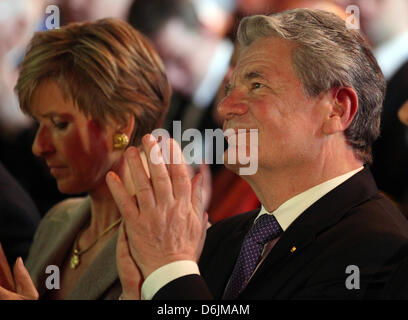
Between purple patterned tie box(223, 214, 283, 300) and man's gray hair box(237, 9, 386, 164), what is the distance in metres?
0.24

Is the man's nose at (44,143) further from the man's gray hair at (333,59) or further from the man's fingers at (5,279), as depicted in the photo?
the man's gray hair at (333,59)

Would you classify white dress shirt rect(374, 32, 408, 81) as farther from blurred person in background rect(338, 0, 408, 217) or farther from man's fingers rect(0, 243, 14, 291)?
man's fingers rect(0, 243, 14, 291)

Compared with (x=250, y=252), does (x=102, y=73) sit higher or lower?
higher

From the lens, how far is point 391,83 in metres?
2.41

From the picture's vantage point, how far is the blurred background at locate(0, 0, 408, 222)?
92.9 inches

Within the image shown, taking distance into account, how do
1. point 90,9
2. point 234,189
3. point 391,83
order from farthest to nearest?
point 90,9, point 391,83, point 234,189

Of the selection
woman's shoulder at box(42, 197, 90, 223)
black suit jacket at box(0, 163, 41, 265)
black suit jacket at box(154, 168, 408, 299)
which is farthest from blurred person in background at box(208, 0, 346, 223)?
black suit jacket at box(154, 168, 408, 299)

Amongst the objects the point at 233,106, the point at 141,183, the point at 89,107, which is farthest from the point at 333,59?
the point at 89,107

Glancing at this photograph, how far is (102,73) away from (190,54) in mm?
1112

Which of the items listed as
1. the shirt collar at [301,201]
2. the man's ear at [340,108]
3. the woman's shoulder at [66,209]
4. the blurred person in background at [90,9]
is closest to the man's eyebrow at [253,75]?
the man's ear at [340,108]

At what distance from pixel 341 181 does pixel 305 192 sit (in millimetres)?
74

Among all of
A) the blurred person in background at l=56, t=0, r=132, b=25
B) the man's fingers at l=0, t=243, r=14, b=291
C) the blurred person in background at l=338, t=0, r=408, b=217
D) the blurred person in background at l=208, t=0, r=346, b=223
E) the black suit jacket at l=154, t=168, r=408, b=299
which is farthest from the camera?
the blurred person in background at l=56, t=0, r=132, b=25

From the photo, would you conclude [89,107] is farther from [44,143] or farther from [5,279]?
[5,279]

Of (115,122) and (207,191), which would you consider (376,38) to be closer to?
(207,191)
